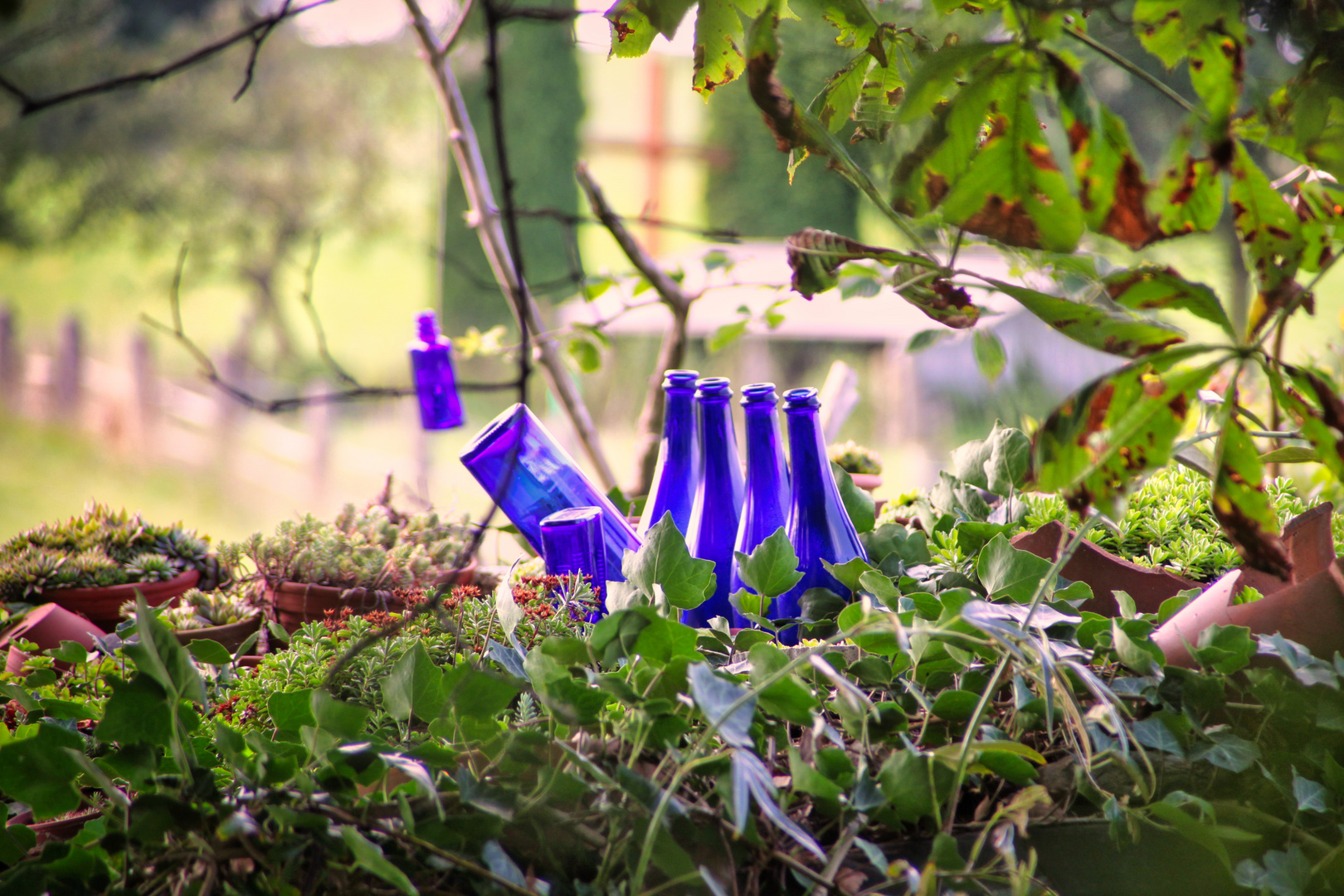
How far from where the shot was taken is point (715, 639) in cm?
43

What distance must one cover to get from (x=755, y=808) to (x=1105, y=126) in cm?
25

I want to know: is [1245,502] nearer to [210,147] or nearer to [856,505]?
[856,505]

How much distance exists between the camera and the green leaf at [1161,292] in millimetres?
284

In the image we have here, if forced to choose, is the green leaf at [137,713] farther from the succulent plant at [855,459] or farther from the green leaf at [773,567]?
the succulent plant at [855,459]

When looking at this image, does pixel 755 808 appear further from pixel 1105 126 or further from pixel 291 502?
pixel 291 502

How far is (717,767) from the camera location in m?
0.28

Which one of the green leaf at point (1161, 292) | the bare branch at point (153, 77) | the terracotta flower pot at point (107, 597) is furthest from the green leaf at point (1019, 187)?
the terracotta flower pot at point (107, 597)

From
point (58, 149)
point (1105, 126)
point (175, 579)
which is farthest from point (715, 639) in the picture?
point (58, 149)

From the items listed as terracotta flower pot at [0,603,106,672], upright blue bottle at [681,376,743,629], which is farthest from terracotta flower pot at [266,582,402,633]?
upright blue bottle at [681,376,743,629]

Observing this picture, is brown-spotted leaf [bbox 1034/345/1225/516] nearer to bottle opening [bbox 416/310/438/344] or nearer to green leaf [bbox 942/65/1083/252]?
green leaf [bbox 942/65/1083/252]

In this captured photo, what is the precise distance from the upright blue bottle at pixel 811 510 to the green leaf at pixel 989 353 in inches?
10.7

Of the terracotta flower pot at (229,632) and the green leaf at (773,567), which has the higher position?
the green leaf at (773,567)

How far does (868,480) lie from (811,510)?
1.10 ft

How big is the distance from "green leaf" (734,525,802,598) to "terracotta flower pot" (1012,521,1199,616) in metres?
0.16
